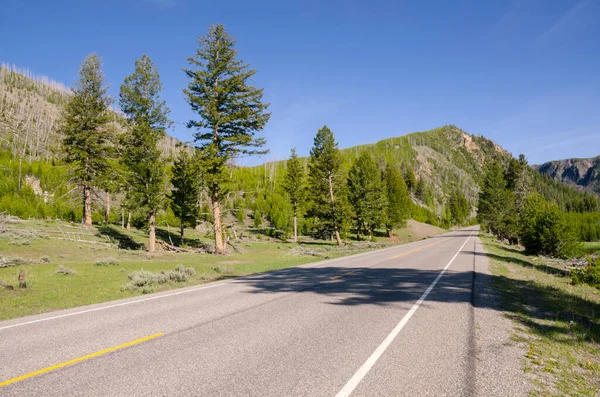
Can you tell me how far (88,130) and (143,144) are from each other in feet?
31.0

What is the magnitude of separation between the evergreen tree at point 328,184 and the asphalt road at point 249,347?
3215 centimetres

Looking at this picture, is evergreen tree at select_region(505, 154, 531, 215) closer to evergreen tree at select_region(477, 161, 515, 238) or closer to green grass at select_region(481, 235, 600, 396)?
evergreen tree at select_region(477, 161, 515, 238)

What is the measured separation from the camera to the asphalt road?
4.24m

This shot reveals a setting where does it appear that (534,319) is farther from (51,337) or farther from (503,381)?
(51,337)

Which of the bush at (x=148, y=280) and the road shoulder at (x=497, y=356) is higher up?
the road shoulder at (x=497, y=356)

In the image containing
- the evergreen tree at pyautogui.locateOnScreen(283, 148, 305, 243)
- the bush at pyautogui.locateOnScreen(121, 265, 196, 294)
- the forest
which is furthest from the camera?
the evergreen tree at pyautogui.locateOnScreen(283, 148, 305, 243)

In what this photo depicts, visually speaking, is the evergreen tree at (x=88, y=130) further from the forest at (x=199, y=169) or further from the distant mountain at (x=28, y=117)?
the distant mountain at (x=28, y=117)

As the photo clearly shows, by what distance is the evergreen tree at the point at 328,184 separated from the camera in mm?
42188

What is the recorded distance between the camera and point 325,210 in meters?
42.3

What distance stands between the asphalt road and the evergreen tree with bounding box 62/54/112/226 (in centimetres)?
2950

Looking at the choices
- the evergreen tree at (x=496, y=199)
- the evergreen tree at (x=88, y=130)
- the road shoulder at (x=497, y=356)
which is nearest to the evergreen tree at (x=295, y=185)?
the evergreen tree at (x=88, y=130)

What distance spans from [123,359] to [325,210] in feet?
124

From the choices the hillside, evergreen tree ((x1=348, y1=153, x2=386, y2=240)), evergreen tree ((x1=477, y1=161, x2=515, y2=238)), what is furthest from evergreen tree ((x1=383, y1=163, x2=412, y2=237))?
the hillside

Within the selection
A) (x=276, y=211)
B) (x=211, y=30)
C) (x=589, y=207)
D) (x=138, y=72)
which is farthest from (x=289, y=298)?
(x=589, y=207)
